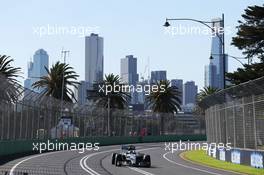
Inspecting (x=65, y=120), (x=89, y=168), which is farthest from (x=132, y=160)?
(x=65, y=120)

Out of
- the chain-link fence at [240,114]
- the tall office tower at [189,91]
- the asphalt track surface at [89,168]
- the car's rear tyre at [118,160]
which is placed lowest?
the asphalt track surface at [89,168]

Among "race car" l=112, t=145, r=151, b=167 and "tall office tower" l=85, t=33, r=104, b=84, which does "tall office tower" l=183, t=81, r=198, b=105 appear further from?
"race car" l=112, t=145, r=151, b=167

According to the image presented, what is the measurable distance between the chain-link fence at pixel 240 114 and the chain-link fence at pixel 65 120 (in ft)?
38.5

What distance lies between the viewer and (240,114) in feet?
99.1

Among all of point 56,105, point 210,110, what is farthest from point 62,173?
point 56,105

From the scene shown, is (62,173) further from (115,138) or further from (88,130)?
(115,138)

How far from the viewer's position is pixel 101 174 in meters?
21.8

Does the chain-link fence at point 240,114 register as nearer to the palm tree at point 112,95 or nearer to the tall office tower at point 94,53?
the palm tree at point 112,95

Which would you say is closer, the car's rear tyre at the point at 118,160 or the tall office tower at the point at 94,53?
the car's rear tyre at the point at 118,160

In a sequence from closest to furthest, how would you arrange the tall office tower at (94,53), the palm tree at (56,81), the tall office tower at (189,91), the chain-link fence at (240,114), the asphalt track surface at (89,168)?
the asphalt track surface at (89,168), the chain-link fence at (240,114), the palm tree at (56,81), the tall office tower at (189,91), the tall office tower at (94,53)

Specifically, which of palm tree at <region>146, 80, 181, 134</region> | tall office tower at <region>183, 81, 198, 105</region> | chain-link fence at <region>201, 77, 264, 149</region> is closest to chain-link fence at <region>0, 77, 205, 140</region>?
palm tree at <region>146, 80, 181, 134</region>

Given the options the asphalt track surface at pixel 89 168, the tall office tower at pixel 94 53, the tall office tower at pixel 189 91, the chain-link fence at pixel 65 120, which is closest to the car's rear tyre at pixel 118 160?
the asphalt track surface at pixel 89 168

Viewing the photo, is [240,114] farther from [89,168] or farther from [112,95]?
[112,95]

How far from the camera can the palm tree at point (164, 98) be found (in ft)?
307
